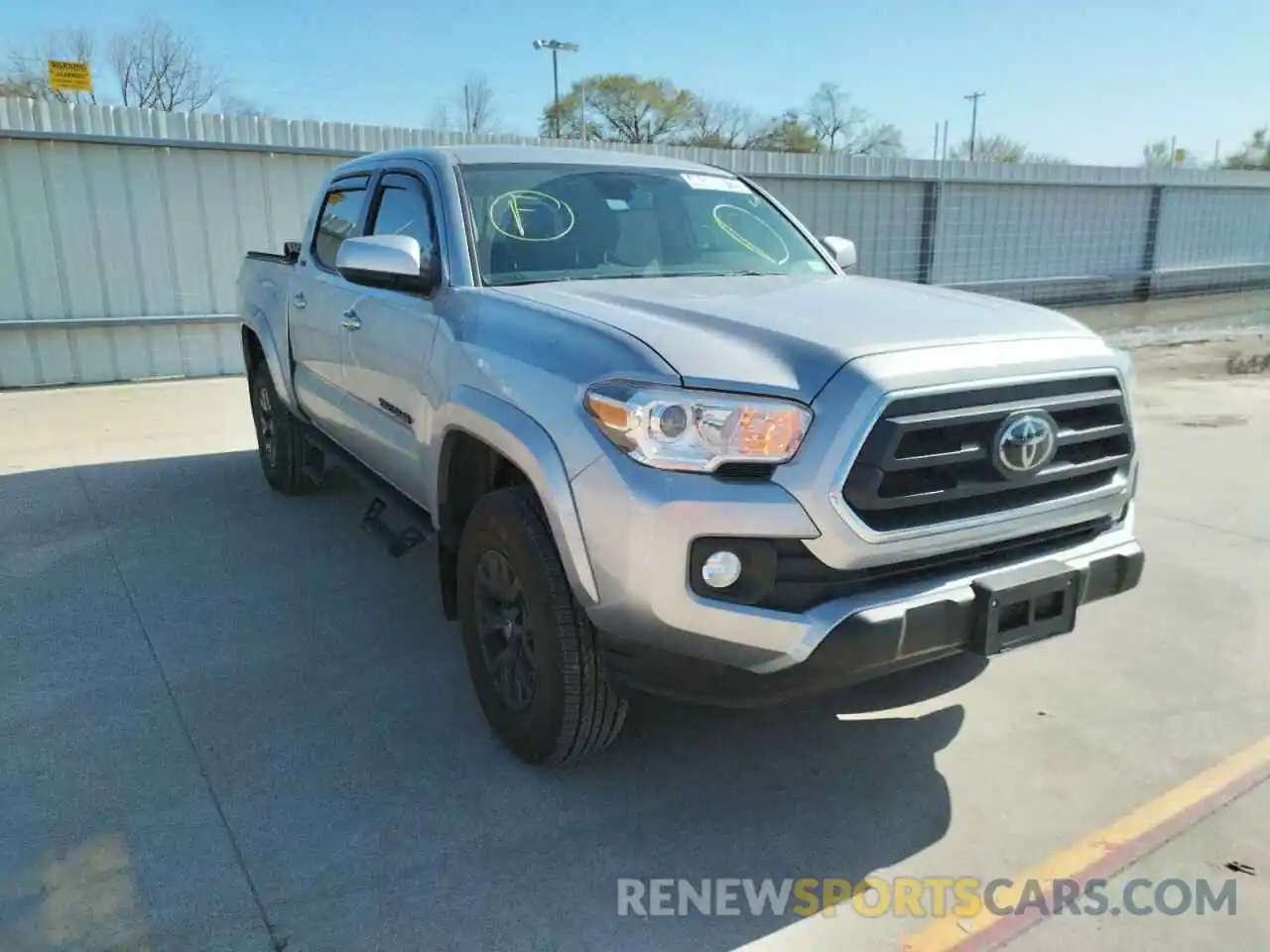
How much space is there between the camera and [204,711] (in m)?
3.31

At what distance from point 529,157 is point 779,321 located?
173 centimetres

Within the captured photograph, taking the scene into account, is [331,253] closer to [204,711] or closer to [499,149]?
[499,149]

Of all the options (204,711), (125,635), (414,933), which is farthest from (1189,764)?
(125,635)

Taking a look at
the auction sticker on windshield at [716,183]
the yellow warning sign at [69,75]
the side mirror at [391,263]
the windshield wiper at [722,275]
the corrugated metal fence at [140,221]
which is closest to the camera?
the side mirror at [391,263]

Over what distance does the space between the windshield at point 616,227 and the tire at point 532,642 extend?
969 mm

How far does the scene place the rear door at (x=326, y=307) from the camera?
437 cm

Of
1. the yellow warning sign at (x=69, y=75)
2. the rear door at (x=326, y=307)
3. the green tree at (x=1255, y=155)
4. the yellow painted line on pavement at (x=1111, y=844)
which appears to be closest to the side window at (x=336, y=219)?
the rear door at (x=326, y=307)

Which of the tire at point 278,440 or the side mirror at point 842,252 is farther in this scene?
the tire at point 278,440

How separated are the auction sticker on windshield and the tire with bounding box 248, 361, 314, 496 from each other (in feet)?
9.09

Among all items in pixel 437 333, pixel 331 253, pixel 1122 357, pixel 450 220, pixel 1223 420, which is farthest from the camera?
pixel 1223 420

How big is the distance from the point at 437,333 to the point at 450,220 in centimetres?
49

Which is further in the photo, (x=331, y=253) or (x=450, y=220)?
(x=331, y=253)

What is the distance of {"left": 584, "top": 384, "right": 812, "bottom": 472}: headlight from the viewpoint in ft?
7.39

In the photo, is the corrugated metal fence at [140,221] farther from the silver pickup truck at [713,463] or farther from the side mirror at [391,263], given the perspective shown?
the side mirror at [391,263]
